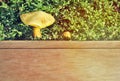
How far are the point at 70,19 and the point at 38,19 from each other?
0.13m

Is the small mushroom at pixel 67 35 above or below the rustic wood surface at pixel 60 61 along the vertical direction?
above

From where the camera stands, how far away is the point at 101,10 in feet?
2.95

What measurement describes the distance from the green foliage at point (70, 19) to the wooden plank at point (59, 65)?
8cm

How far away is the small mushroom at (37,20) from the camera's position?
0.82m

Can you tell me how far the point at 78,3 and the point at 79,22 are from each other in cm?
7

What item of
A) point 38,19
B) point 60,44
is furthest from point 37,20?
point 60,44

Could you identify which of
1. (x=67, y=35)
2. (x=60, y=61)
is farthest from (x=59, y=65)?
(x=67, y=35)

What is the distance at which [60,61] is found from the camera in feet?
2.63

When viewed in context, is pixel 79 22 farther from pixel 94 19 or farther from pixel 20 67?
pixel 20 67

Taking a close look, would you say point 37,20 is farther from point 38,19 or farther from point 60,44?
point 60,44

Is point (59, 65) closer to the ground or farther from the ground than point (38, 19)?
closer to the ground

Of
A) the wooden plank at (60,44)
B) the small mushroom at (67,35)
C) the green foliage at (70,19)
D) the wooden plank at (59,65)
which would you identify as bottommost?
the wooden plank at (59,65)

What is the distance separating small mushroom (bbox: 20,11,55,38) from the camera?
0.82 metres

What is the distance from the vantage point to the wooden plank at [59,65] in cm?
78
